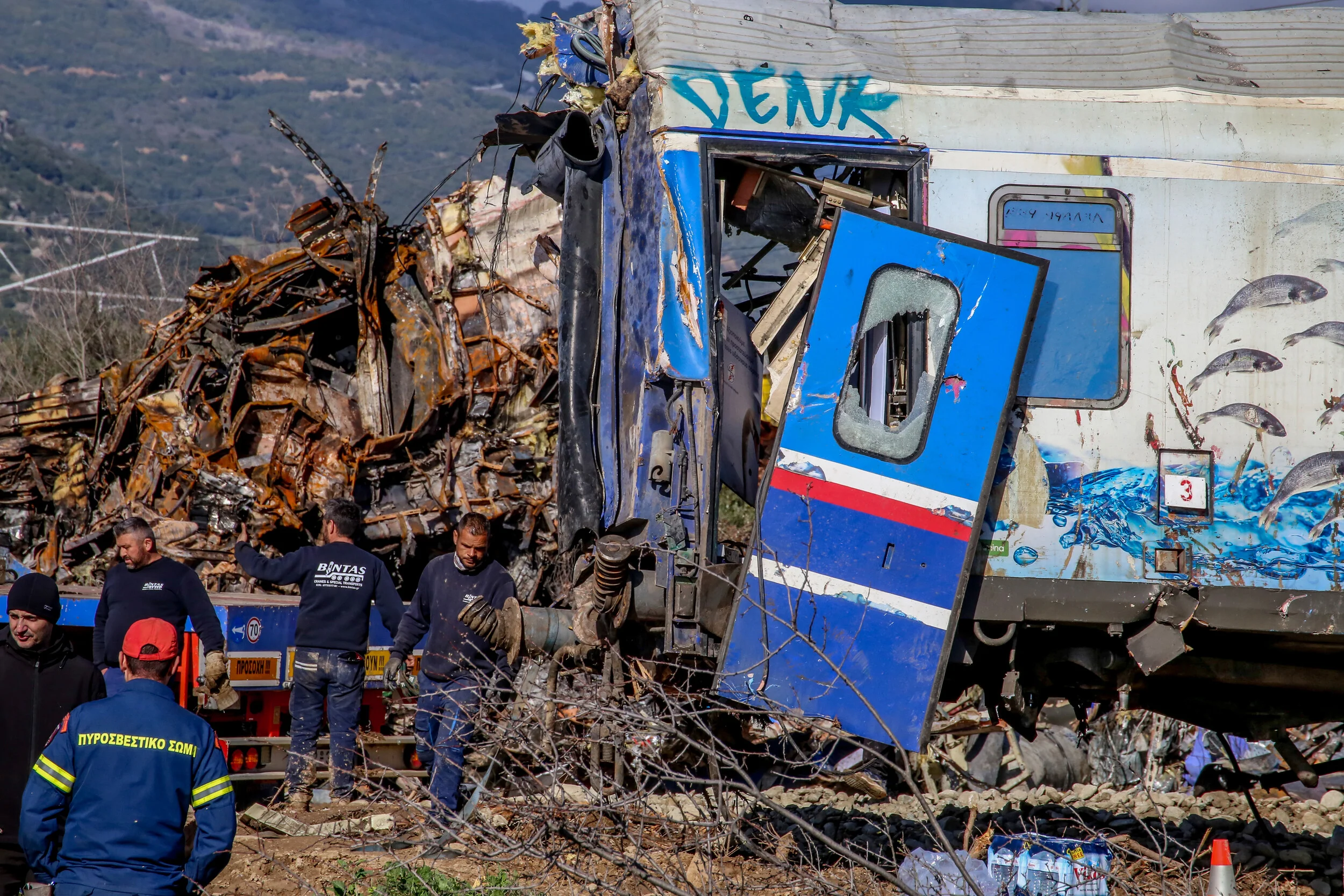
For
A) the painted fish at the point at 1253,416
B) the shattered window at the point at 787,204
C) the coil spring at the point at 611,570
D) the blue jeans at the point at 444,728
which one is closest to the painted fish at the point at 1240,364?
the painted fish at the point at 1253,416

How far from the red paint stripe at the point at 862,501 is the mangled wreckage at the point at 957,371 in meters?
0.01

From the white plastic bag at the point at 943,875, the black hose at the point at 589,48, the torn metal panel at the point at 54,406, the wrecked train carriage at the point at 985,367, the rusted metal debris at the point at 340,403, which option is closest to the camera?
the white plastic bag at the point at 943,875

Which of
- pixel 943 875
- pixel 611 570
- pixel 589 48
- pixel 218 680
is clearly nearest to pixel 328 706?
pixel 218 680

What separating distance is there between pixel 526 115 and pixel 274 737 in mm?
4021

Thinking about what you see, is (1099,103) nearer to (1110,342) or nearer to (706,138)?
(1110,342)

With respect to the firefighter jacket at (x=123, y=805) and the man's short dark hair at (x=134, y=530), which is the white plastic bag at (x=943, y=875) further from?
the man's short dark hair at (x=134, y=530)

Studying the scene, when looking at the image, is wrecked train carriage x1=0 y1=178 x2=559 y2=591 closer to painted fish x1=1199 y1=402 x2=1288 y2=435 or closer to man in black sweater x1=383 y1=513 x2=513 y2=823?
man in black sweater x1=383 y1=513 x2=513 y2=823

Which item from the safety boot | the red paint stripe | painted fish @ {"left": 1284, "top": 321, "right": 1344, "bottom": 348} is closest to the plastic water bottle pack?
the red paint stripe

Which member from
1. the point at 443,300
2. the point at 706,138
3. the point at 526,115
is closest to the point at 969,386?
the point at 706,138

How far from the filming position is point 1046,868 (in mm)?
5348

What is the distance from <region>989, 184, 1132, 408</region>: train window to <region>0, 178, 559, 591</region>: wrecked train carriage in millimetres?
5544

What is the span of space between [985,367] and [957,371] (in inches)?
4.5

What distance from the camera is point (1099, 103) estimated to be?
551cm

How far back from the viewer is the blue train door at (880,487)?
5.05 m
